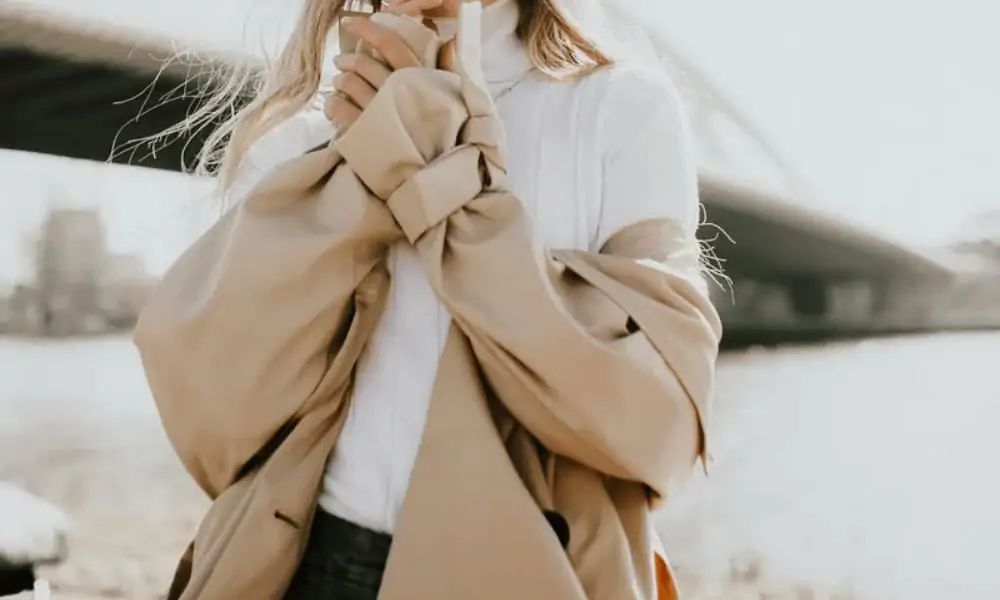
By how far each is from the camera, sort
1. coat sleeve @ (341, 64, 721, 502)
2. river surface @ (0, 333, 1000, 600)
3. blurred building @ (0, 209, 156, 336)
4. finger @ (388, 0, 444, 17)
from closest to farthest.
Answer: coat sleeve @ (341, 64, 721, 502)
finger @ (388, 0, 444, 17)
river surface @ (0, 333, 1000, 600)
blurred building @ (0, 209, 156, 336)

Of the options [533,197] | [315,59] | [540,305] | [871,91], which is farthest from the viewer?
[871,91]

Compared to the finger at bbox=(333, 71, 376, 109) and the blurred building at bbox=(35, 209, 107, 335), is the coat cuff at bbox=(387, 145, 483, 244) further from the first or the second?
the blurred building at bbox=(35, 209, 107, 335)

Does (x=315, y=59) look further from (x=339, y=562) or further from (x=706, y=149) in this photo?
(x=706, y=149)

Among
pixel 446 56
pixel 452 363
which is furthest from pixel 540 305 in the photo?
pixel 446 56

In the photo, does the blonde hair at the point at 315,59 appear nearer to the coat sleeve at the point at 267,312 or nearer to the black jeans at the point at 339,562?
the coat sleeve at the point at 267,312

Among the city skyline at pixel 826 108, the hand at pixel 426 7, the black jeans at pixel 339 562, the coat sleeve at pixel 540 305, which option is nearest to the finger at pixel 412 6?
the hand at pixel 426 7

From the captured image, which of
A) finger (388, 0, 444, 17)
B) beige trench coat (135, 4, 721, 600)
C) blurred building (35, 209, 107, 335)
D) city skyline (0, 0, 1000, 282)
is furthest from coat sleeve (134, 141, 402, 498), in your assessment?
blurred building (35, 209, 107, 335)

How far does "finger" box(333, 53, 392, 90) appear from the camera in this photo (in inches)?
24.9

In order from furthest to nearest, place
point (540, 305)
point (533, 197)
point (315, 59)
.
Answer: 1. point (315, 59)
2. point (533, 197)
3. point (540, 305)

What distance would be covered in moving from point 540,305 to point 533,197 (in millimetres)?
131

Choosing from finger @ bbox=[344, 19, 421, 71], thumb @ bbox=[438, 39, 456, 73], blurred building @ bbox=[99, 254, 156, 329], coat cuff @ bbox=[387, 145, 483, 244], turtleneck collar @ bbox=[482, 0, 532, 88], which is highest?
finger @ bbox=[344, 19, 421, 71]

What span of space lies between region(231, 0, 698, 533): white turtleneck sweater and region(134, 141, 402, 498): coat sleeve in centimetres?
3

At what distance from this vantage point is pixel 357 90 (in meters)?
0.64

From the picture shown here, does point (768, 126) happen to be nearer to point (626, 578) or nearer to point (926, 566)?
point (926, 566)
